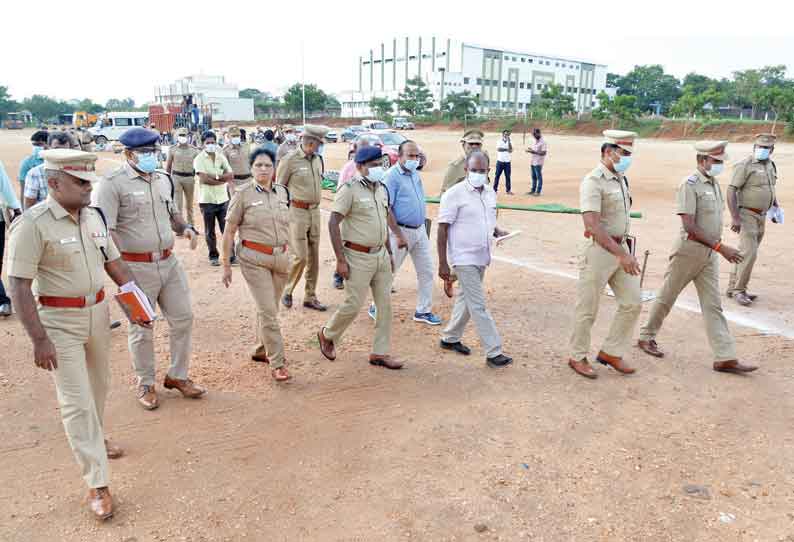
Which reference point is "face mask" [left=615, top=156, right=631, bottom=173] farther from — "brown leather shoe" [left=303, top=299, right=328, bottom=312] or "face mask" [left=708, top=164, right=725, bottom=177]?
"brown leather shoe" [left=303, top=299, right=328, bottom=312]

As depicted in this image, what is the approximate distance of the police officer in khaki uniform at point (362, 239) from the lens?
4.92 metres

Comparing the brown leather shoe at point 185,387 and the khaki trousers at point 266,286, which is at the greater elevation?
the khaki trousers at point 266,286

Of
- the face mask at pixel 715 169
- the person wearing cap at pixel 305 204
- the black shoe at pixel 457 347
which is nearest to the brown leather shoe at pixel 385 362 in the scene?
the black shoe at pixel 457 347

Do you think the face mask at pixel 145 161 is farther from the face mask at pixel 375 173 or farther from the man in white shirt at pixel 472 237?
the man in white shirt at pixel 472 237

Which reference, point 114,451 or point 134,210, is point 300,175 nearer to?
point 134,210

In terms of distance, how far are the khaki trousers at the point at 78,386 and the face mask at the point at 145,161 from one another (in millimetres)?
1269

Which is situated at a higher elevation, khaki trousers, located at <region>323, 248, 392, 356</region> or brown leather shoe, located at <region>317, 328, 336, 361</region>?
khaki trousers, located at <region>323, 248, 392, 356</region>

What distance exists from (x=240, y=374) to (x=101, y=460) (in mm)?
1879

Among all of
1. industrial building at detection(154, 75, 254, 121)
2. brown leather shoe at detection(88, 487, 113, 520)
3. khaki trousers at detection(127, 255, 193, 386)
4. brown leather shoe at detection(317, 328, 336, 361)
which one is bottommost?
brown leather shoe at detection(88, 487, 113, 520)

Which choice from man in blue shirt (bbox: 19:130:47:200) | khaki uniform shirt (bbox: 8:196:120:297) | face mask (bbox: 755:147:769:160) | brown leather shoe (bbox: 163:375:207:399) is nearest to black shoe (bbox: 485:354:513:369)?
brown leather shoe (bbox: 163:375:207:399)

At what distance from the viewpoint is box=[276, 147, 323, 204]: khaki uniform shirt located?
6602mm

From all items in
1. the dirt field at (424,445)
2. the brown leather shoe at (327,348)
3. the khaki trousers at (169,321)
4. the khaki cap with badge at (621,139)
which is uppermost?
the khaki cap with badge at (621,139)

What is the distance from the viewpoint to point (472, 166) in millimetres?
5031

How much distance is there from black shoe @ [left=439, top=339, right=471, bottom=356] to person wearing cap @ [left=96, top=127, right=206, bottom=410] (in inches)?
89.8
